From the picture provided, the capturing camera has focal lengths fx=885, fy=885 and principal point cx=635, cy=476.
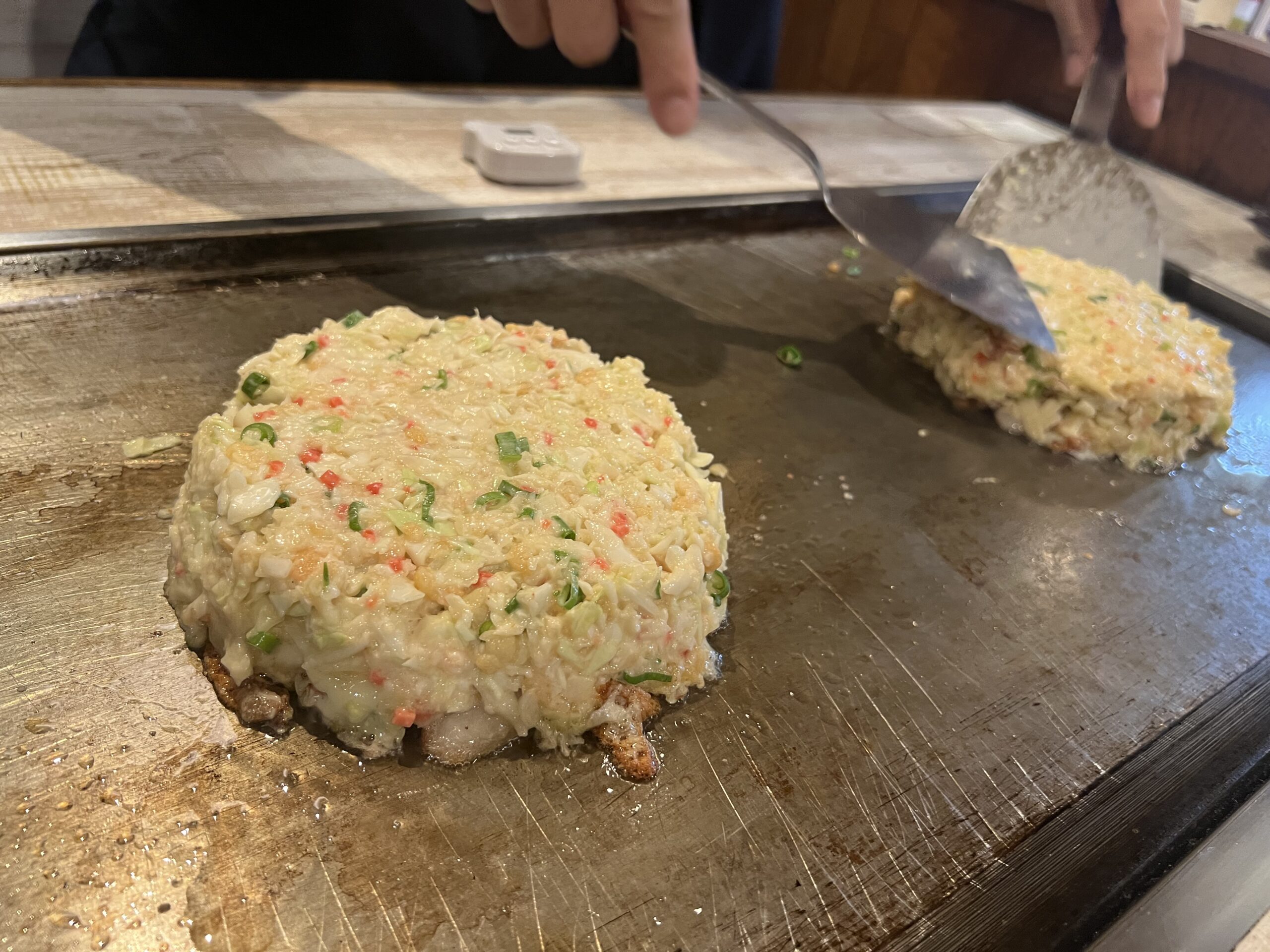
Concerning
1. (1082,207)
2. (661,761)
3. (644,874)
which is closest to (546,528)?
(661,761)

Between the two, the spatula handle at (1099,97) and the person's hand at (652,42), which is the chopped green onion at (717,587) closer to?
the person's hand at (652,42)

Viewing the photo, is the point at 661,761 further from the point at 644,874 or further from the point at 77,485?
the point at 77,485

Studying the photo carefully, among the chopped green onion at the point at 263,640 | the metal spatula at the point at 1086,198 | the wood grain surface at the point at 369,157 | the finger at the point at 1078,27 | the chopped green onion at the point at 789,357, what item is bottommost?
the chopped green onion at the point at 263,640

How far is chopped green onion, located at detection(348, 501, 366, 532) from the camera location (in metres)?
1.65

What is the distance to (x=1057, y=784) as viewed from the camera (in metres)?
1.88

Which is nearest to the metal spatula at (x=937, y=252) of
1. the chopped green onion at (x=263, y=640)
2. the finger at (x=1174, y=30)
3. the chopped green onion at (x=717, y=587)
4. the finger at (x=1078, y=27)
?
the finger at (x=1078, y=27)

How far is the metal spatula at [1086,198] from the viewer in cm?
340

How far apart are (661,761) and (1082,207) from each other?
296cm

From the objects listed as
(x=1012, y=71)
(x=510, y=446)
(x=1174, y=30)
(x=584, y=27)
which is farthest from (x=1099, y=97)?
(x=1012, y=71)

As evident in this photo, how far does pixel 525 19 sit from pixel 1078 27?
2.32 meters

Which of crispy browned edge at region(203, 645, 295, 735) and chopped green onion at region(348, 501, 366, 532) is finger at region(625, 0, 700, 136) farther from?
crispy browned edge at region(203, 645, 295, 735)

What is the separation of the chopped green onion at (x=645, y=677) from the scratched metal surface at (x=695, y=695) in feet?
0.34

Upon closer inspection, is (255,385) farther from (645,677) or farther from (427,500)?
(645,677)

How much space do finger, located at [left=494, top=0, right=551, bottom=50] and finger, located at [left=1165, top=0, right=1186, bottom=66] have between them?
7.78 feet
